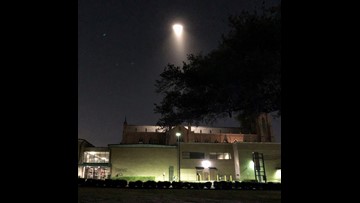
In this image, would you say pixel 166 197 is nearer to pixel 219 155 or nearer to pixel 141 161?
pixel 141 161

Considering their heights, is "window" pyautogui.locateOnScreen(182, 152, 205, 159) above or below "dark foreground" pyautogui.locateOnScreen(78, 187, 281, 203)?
above

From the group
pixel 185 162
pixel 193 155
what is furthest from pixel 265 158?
pixel 185 162

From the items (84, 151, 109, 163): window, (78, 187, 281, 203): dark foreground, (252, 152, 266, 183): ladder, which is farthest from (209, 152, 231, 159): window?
(78, 187, 281, 203): dark foreground

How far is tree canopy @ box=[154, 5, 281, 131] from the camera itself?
10.5 metres

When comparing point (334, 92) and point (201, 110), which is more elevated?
point (201, 110)

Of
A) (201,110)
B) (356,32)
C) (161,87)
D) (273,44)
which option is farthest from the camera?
(161,87)

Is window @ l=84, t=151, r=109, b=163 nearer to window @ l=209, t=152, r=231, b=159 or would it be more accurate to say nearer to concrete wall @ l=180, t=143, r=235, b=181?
concrete wall @ l=180, t=143, r=235, b=181

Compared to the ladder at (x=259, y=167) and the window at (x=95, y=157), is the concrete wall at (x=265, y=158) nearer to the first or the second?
the ladder at (x=259, y=167)

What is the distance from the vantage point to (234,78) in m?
10.8

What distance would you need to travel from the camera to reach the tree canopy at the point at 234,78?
10484mm
